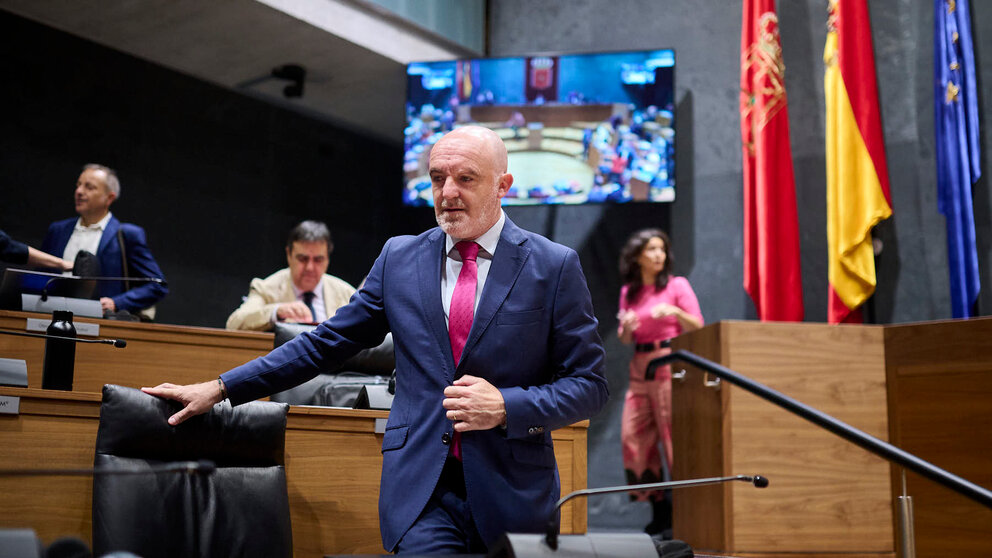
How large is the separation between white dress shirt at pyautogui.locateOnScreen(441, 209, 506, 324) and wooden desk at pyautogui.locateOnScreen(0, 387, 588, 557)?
71 centimetres

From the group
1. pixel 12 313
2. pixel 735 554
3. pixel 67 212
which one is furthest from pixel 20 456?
pixel 67 212

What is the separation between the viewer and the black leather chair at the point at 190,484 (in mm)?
1877

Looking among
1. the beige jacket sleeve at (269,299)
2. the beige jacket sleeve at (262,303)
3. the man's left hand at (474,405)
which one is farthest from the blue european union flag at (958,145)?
the man's left hand at (474,405)

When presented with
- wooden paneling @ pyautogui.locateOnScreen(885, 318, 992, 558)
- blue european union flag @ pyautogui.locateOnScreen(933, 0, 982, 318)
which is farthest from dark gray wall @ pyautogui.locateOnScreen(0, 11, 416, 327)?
wooden paneling @ pyautogui.locateOnScreen(885, 318, 992, 558)

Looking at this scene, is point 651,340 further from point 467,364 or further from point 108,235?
point 467,364

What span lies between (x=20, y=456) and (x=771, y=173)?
4.24 m

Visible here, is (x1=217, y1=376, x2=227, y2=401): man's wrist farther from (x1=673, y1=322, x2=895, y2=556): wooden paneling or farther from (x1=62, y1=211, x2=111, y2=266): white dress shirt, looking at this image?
Result: (x1=62, y1=211, x2=111, y2=266): white dress shirt

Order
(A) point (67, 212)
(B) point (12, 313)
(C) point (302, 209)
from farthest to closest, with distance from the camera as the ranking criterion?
(C) point (302, 209)
(A) point (67, 212)
(B) point (12, 313)

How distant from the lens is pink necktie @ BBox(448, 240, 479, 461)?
183 centimetres

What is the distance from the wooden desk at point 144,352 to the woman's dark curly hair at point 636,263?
220cm

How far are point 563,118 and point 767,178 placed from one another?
1.26 metres

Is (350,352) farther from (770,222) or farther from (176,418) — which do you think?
(770,222)

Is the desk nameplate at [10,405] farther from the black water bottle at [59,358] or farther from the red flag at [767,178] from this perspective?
the red flag at [767,178]

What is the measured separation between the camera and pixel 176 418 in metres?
1.93
